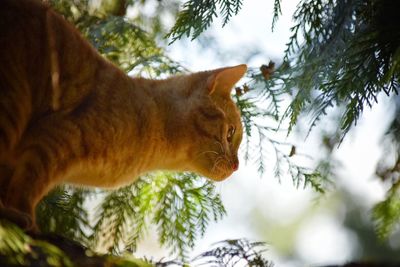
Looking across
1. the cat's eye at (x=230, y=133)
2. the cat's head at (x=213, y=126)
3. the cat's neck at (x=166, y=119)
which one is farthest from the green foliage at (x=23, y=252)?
the cat's eye at (x=230, y=133)

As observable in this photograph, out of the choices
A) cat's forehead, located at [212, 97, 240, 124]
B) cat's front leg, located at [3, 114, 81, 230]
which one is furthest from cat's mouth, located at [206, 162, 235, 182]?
cat's front leg, located at [3, 114, 81, 230]

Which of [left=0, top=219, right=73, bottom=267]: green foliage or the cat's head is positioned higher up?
the cat's head

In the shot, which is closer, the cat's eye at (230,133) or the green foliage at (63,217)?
the green foliage at (63,217)

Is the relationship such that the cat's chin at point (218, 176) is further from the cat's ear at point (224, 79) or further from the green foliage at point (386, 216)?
the green foliage at point (386, 216)

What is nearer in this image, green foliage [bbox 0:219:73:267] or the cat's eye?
green foliage [bbox 0:219:73:267]

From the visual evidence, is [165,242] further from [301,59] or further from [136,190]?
[301,59]

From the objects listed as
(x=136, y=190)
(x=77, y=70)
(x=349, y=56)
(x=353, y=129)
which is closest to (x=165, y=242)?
(x=136, y=190)

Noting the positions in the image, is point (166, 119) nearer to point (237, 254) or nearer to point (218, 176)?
point (218, 176)

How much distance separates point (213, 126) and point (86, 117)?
0.78 meters

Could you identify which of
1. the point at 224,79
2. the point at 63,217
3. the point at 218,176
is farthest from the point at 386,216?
the point at 224,79

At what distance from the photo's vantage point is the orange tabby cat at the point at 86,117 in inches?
76.4

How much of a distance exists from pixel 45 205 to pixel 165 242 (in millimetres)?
524

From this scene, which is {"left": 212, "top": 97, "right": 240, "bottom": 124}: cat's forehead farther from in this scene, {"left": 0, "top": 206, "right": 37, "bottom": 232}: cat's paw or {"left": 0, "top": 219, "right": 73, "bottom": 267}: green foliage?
{"left": 0, "top": 219, "right": 73, "bottom": 267}: green foliage

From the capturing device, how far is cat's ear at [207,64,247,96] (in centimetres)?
265
